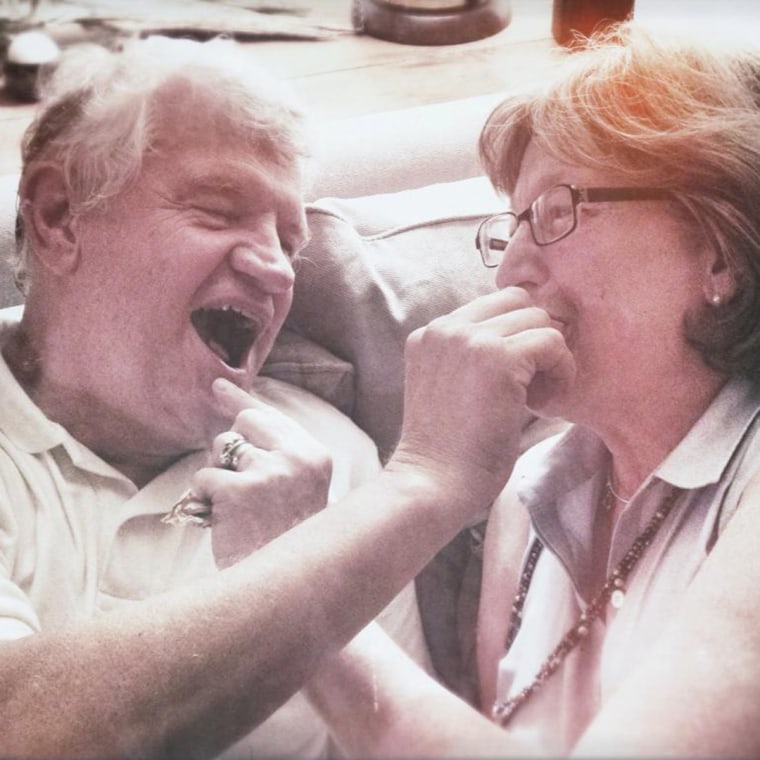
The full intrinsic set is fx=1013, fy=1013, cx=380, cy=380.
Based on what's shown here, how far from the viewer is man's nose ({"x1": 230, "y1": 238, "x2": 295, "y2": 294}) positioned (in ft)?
2.24

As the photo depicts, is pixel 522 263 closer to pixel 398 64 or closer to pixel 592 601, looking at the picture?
pixel 592 601

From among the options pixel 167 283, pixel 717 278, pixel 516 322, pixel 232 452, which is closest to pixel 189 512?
A: pixel 232 452

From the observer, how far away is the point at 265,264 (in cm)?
71

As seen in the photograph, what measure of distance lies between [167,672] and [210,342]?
216 mm

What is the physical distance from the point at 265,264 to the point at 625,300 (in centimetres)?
25

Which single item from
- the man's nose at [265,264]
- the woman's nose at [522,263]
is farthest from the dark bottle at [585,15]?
the man's nose at [265,264]

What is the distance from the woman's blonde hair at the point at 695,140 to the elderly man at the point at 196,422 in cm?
13

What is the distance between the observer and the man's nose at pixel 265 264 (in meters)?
0.68

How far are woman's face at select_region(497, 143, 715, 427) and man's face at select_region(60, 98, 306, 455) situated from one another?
23 centimetres

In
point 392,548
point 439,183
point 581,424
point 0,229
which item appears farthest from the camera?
point 439,183

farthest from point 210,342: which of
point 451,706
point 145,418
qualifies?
point 451,706

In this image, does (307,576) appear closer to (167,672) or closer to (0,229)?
(167,672)

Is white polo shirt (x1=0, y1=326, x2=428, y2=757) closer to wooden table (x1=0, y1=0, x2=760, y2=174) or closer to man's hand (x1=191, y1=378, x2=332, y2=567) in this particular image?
man's hand (x1=191, y1=378, x2=332, y2=567)

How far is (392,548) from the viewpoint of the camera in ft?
2.04
